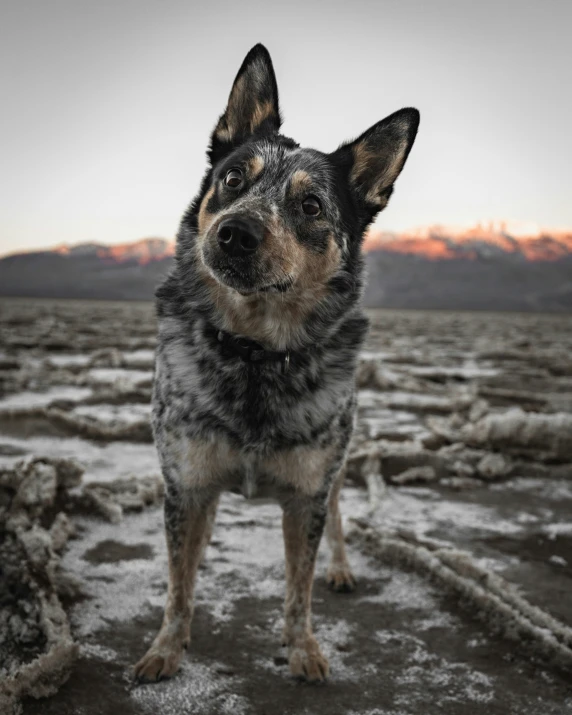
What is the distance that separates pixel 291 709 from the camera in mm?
2088

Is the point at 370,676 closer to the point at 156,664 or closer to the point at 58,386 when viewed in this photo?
the point at 156,664

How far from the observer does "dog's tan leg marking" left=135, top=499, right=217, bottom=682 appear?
89.4 inches

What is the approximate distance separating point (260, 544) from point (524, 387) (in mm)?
7060

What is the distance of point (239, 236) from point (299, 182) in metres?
0.61

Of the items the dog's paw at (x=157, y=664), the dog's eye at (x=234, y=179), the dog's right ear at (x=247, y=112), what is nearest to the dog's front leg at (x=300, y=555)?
the dog's paw at (x=157, y=664)

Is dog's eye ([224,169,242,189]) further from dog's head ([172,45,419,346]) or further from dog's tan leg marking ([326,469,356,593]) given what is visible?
dog's tan leg marking ([326,469,356,593])

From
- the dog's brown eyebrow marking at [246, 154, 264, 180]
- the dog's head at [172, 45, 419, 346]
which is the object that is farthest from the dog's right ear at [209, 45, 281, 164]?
the dog's brown eyebrow marking at [246, 154, 264, 180]

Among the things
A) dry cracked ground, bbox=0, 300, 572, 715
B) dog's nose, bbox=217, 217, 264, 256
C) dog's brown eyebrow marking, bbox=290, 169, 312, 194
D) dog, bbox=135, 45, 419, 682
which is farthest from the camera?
dog's brown eyebrow marking, bbox=290, 169, 312, 194

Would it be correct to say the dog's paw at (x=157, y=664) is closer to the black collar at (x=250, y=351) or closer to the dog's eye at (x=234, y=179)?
the black collar at (x=250, y=351)

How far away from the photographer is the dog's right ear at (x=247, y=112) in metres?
2.90

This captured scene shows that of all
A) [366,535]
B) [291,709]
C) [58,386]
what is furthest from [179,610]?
[58,386]

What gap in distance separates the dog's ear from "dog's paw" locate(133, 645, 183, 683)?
2.29m

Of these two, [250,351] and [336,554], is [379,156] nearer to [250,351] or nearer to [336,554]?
[250,351]

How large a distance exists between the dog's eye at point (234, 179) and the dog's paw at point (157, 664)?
2.06 meters
